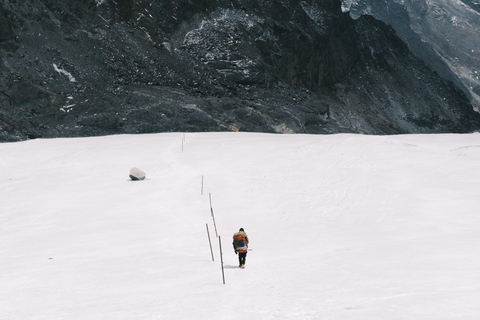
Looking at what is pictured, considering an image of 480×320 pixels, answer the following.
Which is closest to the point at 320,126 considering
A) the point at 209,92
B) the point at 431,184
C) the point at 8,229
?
the point at 209,92

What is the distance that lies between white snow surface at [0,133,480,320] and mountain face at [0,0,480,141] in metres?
29.9

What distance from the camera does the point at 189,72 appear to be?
8025 cm

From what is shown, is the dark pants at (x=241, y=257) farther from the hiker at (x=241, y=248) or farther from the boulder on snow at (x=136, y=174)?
the boulder on snow at (x=136, y=174)

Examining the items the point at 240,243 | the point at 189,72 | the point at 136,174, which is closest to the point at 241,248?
the point at 240,243

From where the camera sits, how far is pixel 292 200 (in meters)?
24.5

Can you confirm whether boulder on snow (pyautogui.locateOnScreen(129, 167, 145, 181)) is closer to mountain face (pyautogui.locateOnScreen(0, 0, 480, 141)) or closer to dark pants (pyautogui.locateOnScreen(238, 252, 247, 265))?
dark pants (pyautogui.locateOnScreen(238, 252, 247, 265))

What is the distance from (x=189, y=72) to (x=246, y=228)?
61.2m

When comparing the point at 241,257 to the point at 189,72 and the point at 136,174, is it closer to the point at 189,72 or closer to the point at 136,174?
the point at 136,174

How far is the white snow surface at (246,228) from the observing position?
11641 millimetres

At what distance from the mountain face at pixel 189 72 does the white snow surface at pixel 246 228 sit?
29.9 m

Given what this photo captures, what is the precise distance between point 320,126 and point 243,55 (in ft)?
52.5

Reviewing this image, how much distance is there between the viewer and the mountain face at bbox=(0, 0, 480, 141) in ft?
224

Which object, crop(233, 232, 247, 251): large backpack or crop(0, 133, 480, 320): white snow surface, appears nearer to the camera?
crop(0, 133, 480, 320): white snow surface

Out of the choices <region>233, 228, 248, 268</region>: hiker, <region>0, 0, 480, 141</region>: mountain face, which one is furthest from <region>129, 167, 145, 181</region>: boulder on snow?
<region>0, 0, 480, 141</region>: mountain face
